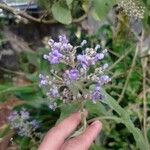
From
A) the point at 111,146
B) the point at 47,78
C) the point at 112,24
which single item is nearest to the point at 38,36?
the point at 112,24

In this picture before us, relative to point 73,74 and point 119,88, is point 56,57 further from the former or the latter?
point 119,88

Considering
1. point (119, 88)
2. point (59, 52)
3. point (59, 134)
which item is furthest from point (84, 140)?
point (119, 88)

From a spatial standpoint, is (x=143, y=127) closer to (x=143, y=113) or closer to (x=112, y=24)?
(x=143, y=113)

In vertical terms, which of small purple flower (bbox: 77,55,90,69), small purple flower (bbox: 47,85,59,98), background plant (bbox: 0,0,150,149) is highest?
small purple flower (bbox: 77,55,90,69)

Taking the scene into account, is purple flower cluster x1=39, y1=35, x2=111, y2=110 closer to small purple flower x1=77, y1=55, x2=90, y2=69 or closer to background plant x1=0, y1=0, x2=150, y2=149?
small purple flower x1=77, y1=55, x2=90, y2=69

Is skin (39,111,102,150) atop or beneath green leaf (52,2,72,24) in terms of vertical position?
beneath

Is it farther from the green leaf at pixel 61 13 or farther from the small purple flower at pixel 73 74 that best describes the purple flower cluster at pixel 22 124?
Answer: the small purple flower at pixel 73 74

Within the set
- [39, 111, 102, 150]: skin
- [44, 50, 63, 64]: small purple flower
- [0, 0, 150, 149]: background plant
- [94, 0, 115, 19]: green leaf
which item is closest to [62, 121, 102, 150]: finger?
[39, 111, 102, 150]: skin

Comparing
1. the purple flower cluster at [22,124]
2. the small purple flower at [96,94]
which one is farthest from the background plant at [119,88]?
the small purple flower at [96,94]
